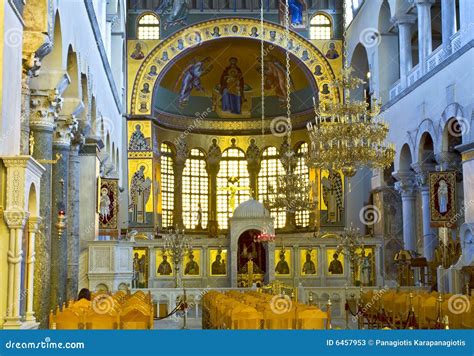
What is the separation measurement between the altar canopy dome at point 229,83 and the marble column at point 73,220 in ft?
42.6

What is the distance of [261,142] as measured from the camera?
32969 mm

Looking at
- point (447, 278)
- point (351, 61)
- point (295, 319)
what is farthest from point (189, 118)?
point (295, 319)

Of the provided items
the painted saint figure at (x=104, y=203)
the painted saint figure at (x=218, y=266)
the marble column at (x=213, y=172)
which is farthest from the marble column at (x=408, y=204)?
the marble column at (x=213, y=172)

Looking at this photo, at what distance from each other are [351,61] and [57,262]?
16.9 m

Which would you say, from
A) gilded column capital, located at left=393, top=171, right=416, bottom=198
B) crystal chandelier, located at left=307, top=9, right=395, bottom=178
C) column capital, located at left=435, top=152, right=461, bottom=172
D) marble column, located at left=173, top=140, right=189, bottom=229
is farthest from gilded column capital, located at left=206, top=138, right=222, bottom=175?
crystal chandelier, located at left=307, top=9, right=395, bottom=178

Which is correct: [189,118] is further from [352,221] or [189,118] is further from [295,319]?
[295,319]

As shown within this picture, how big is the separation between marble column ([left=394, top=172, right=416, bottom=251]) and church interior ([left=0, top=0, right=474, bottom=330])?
0.07 m

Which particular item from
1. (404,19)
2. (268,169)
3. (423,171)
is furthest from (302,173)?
(423,171)

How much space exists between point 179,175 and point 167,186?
669 millimetres

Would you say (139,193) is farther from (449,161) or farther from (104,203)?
(449,161)

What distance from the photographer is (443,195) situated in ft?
65.4

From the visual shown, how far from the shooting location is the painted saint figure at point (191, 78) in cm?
3102

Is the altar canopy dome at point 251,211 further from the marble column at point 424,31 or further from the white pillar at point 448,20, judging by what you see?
the white pillar at point 448,20

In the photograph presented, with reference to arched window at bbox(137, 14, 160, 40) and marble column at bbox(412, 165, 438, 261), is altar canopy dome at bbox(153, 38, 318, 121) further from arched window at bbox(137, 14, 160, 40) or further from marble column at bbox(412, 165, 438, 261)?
marble column at bbox(412, 165, 438, 261)
